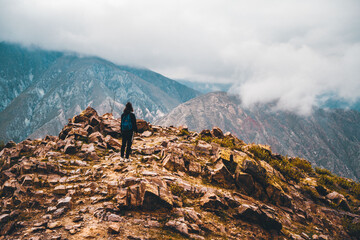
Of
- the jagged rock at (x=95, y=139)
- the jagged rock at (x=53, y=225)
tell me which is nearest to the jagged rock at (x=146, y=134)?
the jagged rock at (x=95, y=139)

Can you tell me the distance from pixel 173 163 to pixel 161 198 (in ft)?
13.2

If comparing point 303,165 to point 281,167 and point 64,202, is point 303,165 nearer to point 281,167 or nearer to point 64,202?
point 281,167

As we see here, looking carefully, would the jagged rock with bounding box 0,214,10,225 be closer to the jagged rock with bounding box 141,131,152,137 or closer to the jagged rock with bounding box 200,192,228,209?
the jagged rock with bounding box 200,192,228,209

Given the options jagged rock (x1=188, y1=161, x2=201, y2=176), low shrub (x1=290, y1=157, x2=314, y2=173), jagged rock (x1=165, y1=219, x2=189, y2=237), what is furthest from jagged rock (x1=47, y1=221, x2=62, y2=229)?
low shrub (x1=290, y1=157, x2=314, y2=173)

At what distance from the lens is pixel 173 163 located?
11.8m

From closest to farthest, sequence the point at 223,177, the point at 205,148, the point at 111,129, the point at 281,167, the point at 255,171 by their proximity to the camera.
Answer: the point at 255,171 → the point at 223,177 → the point at 281,167 → the point at 205,148 → the point at 111,129

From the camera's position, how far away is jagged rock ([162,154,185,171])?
11522mm

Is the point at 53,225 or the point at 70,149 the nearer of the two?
the point at 53,225

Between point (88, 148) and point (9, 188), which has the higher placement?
point (88, 148)

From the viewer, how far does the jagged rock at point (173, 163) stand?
37.8 ft

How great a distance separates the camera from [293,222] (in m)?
9.30

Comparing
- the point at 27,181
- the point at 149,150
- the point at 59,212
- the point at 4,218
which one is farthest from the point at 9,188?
the point at 149,150

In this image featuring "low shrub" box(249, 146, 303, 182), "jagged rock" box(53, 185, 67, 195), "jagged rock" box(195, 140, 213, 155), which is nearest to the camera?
"jagged rock" box(53, 185, 67, 195)

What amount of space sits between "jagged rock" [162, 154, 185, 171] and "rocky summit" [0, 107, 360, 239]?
0.06 meters
